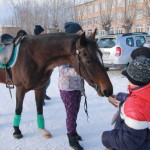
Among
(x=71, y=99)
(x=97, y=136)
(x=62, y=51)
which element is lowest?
(x=97, y=136)

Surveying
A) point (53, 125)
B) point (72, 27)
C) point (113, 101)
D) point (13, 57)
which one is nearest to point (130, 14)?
point (53, 125)

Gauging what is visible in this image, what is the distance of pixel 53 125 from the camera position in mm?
3627

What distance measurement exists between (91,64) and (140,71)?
105 centimetres

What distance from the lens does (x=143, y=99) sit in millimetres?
1267

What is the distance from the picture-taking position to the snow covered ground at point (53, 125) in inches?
117

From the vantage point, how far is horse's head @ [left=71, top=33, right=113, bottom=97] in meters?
2.21

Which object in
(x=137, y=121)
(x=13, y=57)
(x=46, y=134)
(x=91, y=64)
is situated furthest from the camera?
(x=46, y=134)

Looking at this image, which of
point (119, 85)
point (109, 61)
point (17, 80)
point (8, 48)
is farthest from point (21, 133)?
point (109, 61)

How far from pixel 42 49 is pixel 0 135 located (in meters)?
1.71

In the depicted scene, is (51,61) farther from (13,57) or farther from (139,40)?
(139,40)

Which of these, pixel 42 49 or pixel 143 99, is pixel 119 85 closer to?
pixel 42 49

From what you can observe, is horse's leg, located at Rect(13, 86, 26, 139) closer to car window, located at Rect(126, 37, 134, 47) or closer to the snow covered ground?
the snow covered ground

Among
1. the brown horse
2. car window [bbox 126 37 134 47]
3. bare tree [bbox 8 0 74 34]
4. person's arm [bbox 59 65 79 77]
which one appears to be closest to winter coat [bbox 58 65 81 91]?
person's arm [bbox 59 65 79 77]

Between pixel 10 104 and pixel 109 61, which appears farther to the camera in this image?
pixel 109 61
